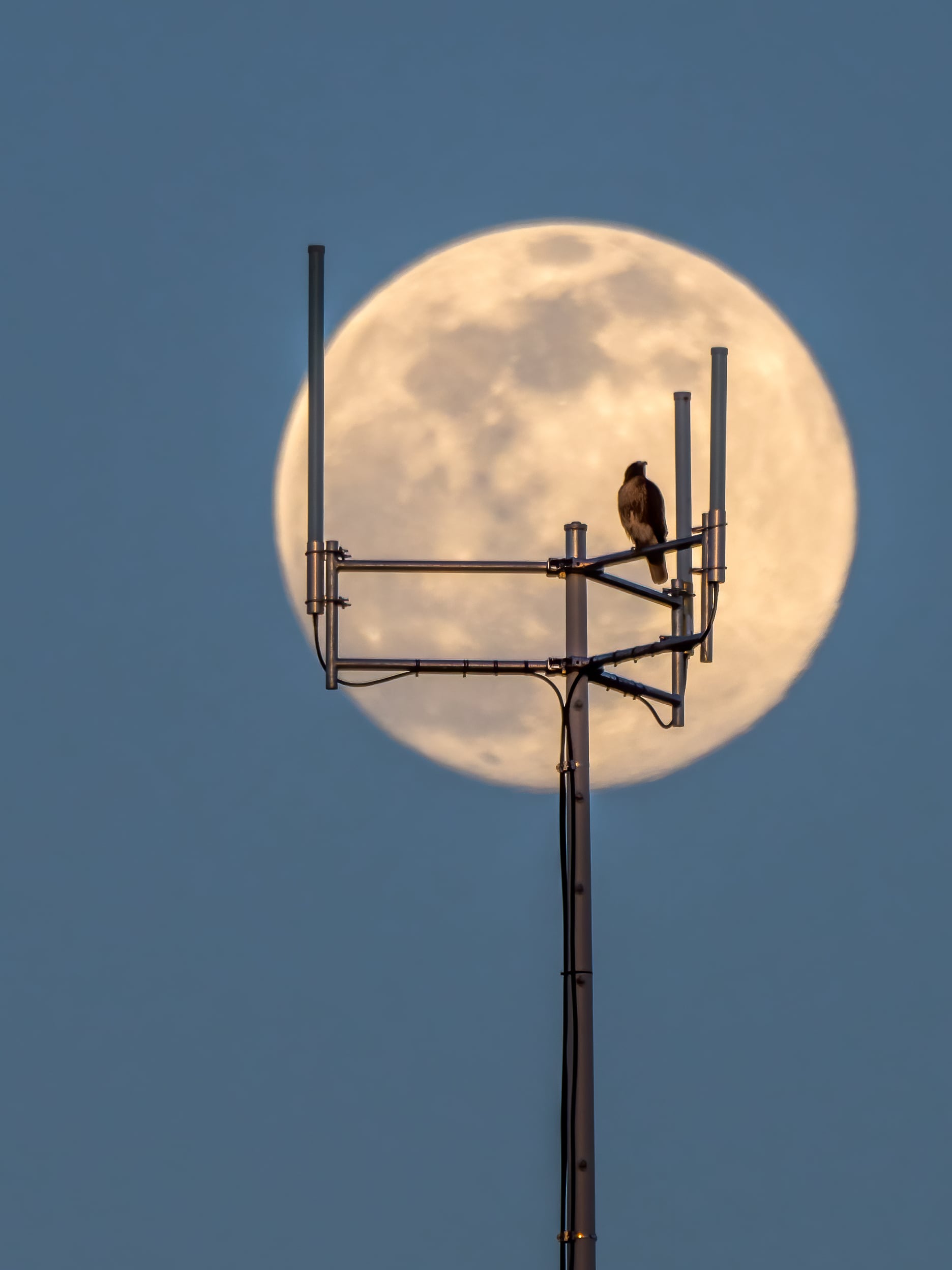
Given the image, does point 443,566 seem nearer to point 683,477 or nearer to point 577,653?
point 577,653

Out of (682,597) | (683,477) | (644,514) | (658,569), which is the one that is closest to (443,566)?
(682,597)

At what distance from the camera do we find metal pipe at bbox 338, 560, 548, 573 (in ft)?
29.6

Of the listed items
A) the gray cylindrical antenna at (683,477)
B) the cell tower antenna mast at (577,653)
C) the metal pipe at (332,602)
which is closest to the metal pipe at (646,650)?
the cell tower antenna mast at (577,653)

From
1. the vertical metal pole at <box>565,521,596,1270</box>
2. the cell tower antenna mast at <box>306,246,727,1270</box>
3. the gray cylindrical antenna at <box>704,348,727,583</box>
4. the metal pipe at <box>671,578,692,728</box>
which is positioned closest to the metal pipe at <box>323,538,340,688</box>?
the cell tower antenna mast at <box>306,246,727,1270</box>

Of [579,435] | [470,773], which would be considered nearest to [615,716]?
[470,773]

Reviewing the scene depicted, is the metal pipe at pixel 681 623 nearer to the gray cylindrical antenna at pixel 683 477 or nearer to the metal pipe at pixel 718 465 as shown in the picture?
the gray cylindrical antenna at pixel 683 477

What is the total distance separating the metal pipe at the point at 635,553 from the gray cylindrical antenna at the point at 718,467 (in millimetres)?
116

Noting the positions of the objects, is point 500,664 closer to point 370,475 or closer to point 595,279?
point 370,475

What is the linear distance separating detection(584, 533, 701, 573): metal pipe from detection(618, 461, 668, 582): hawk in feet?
2.39

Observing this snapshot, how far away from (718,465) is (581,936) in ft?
7.76

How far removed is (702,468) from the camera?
39.1 feet

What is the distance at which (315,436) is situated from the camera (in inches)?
354

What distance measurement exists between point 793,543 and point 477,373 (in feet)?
7.60

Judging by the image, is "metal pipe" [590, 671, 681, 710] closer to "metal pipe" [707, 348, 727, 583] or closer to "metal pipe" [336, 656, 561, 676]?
"metal pipe" [336, 656, 561, 676]
